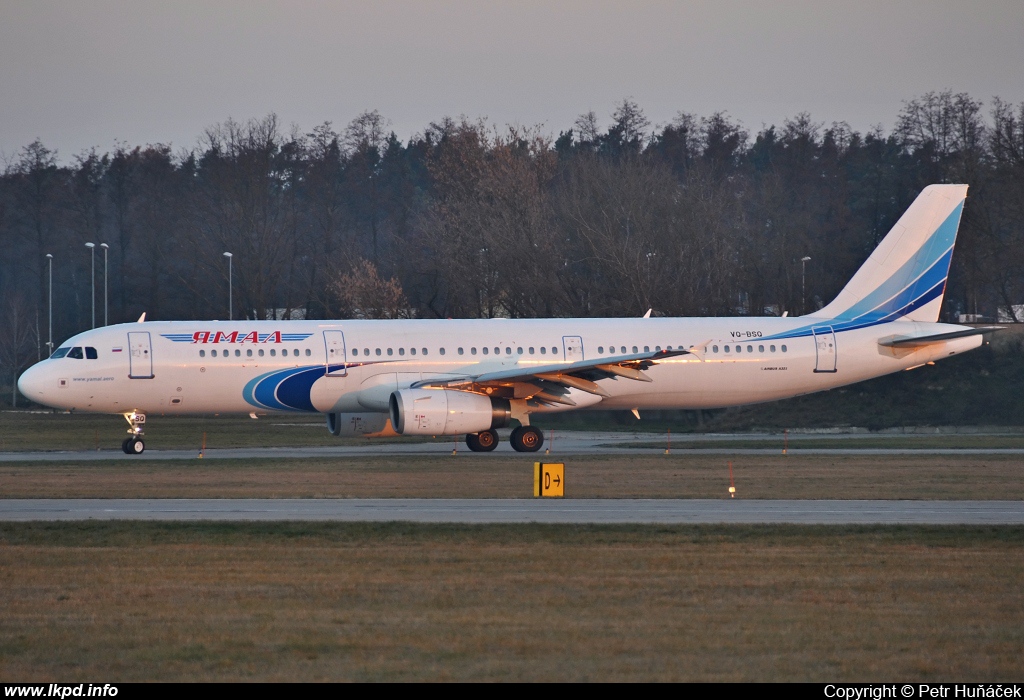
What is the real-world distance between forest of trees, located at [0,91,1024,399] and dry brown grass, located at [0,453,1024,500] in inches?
928

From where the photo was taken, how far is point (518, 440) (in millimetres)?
30516

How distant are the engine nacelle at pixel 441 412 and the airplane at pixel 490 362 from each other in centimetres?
4

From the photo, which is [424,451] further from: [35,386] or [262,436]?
[35,386]

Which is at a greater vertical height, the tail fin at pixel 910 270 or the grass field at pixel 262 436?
the tail fin at pixel 910 270

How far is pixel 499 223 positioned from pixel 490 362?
2804 centimetres

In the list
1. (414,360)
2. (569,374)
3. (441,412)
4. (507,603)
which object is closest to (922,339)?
(569,374)

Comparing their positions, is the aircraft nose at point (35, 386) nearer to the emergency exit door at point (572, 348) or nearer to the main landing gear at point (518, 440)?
the main landing gear at point (518, 440)

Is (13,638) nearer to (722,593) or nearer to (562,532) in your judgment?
(722,593)

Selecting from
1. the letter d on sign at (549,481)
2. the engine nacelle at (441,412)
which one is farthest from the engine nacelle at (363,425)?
the letter d on sign at (549,481)

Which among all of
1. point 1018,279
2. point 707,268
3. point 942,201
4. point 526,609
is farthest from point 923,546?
point 1018,279

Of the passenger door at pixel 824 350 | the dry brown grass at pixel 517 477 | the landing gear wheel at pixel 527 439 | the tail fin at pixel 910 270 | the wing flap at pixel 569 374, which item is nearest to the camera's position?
the dry brown grass at pixel 517 477

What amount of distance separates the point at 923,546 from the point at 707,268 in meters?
39.1

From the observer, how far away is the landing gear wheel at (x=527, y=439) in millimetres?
30500

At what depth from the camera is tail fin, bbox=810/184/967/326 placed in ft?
110
